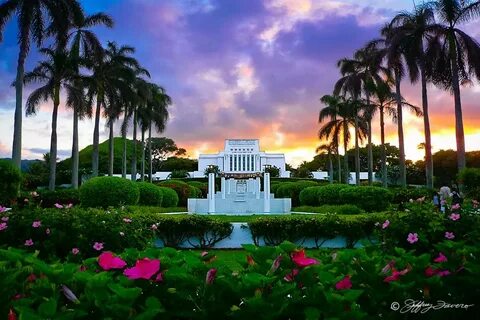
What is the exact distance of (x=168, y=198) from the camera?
105 feet

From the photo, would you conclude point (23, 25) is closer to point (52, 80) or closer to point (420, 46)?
point (52, 80)

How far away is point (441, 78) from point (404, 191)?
7.01 m

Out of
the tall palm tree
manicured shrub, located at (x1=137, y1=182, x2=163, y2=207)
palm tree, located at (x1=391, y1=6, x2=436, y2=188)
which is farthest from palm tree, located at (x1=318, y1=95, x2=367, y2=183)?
the tall palm tree

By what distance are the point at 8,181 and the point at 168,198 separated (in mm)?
13077

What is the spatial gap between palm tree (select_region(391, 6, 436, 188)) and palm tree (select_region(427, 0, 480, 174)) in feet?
2.54

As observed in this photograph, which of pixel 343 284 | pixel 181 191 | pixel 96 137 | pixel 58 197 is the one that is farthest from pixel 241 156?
pixel 343 284

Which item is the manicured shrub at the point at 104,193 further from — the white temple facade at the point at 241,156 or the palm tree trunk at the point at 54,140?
the white temple facade at the point at 241,156

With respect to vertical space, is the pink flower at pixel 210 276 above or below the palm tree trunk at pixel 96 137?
below

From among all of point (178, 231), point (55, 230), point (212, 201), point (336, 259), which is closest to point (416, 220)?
point (336, 259)

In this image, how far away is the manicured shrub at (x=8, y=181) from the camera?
1956 cm

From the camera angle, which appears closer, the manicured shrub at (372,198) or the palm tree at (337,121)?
the manicured shrub at (372,198)

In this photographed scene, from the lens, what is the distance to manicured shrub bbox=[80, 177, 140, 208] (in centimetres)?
2355

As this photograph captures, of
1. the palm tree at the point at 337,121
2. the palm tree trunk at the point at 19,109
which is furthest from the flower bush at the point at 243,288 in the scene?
the palm tree at the point at 337,121

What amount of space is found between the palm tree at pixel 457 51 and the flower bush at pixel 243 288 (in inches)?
1015
